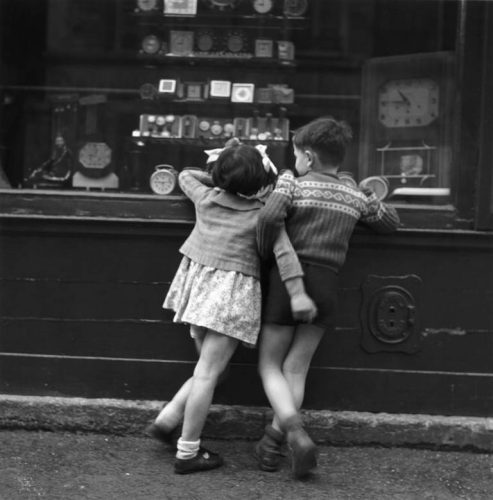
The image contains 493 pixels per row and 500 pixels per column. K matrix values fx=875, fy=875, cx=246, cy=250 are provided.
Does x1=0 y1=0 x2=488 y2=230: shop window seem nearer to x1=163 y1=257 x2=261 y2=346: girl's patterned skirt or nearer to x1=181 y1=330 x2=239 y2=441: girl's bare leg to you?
x1=163 y1=257 x2=261 y2=346: girl's patterned skirt

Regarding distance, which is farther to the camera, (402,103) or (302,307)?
(402,103)

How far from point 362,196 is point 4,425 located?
2118 mm

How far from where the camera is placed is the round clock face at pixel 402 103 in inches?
181

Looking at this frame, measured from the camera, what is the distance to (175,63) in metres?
4.74

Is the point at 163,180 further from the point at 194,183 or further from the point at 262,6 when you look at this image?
the point at 262,6

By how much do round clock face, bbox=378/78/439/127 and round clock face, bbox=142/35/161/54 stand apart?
4.02ft

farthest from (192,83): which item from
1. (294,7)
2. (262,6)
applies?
(294,7)

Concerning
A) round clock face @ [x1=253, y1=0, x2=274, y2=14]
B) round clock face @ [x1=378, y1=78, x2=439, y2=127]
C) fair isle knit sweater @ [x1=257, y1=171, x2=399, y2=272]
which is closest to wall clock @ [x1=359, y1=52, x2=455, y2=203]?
round clock face @ [x1=378, y1=78, x2=439, y2=127]

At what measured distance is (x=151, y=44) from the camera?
15.5ft

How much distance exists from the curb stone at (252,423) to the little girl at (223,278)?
0.42 metres

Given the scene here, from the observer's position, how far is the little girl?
12.4 ft

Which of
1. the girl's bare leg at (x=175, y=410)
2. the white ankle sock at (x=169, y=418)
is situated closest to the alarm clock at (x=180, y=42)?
the girl's bare leg at (x=175, y=410)

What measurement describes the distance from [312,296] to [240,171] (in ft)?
2.05

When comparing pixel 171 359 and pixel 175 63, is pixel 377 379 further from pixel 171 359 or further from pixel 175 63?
pixel 175 63
